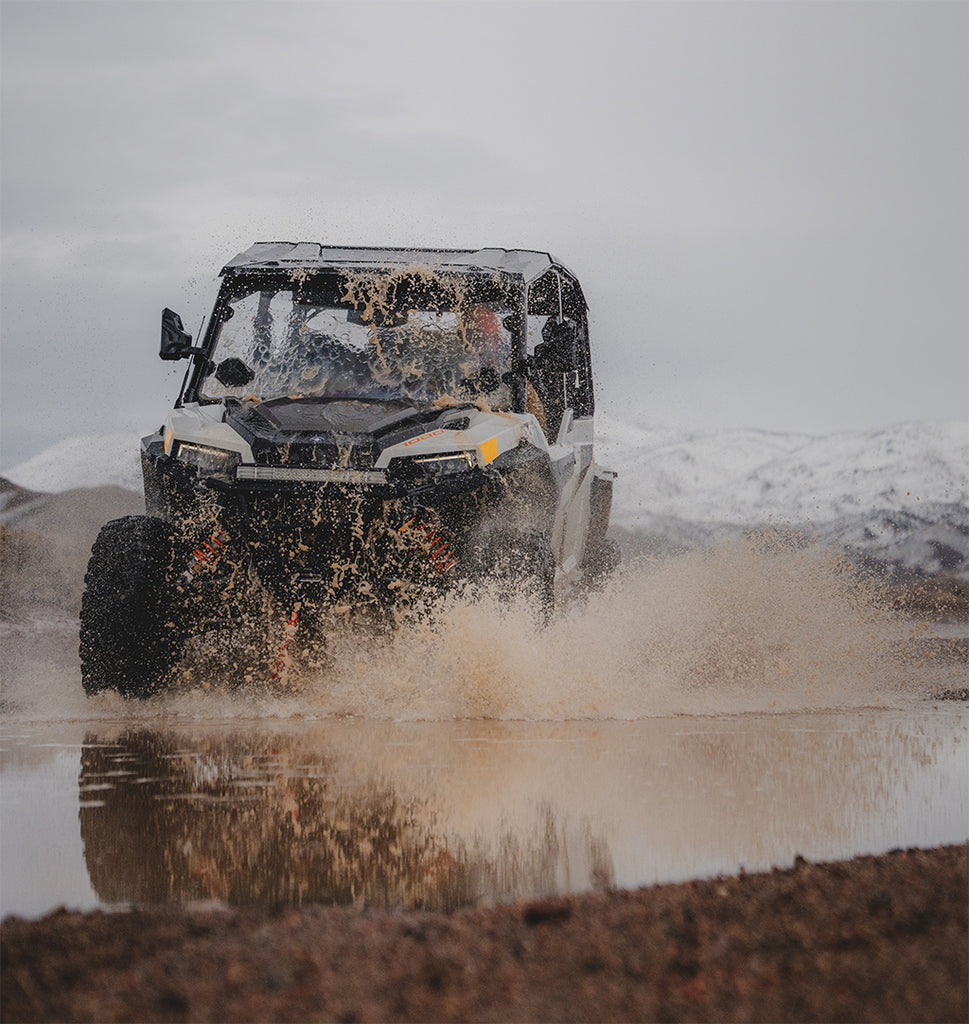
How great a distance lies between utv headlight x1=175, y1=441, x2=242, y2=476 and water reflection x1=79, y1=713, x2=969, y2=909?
5.02 feet

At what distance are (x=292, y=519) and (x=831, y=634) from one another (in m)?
5.19

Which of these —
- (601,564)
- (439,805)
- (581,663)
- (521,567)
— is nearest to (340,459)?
(521,567)

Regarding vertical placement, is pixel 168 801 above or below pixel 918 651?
above

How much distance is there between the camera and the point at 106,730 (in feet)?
23.0

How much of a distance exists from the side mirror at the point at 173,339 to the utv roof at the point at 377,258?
504 mm

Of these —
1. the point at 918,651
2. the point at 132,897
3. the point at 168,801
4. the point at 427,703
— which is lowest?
the point at 918,651

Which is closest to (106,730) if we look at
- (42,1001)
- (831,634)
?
(42,1001)

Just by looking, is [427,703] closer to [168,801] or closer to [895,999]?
[168,801]

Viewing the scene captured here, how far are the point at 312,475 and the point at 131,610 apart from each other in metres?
1.41

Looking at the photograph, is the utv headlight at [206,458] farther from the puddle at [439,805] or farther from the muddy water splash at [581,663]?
the puddle at [439,805]

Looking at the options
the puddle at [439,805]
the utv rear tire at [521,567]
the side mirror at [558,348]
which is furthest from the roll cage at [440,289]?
the puddle at [439,805]

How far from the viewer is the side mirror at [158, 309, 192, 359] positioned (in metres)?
8.32

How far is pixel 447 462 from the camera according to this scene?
24.3 feet

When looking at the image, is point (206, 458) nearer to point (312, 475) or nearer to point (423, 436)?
point (312, 475)
